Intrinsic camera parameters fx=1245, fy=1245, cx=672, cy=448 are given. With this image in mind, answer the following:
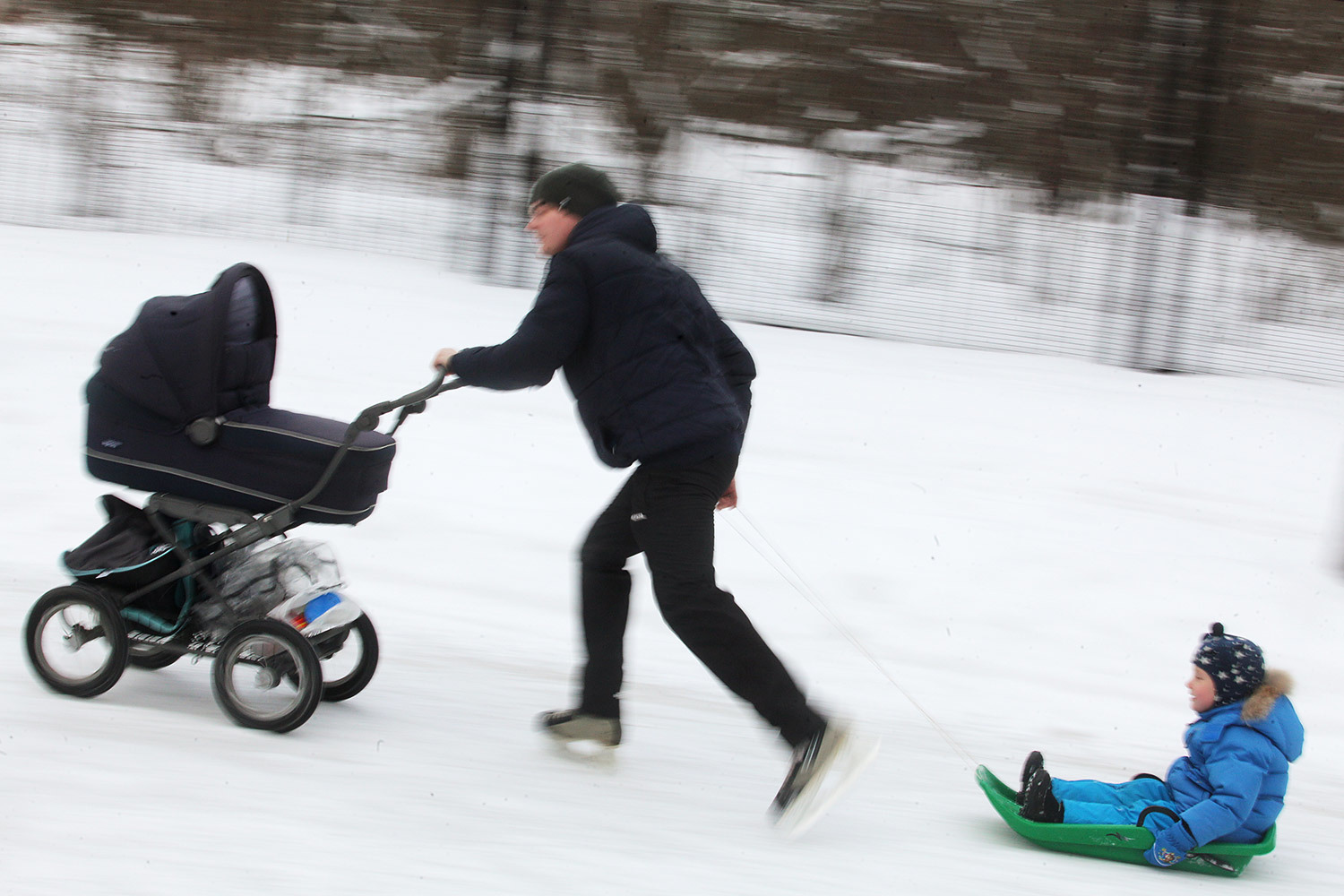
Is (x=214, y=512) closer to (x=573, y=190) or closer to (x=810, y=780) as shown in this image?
(x=573, y=190)

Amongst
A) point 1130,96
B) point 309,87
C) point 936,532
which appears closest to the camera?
point 936,532

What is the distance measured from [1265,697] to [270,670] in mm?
2926

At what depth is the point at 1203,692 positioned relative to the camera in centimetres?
359

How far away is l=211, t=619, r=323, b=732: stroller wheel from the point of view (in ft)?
12.2

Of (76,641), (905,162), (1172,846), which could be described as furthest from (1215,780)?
(905,162)

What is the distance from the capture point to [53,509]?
5.98m

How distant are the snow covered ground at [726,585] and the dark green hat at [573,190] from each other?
1705 mm

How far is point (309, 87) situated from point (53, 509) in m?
5.81

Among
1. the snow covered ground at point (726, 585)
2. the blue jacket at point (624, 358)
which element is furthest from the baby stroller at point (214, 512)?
the blue jacket at point (624, 358)

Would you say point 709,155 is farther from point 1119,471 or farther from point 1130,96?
point 1119,471

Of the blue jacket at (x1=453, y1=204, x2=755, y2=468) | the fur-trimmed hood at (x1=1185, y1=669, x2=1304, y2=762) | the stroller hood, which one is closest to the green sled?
the fur-trimmed hood at (x1=1185, y1=669, x2=1304, y2=762)

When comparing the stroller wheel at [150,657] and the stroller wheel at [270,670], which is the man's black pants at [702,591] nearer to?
the stroller wheel at [270,670]

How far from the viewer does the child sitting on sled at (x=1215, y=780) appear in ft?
11.3

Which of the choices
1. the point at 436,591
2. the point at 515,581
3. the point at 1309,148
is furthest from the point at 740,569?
the point at 1309,148
